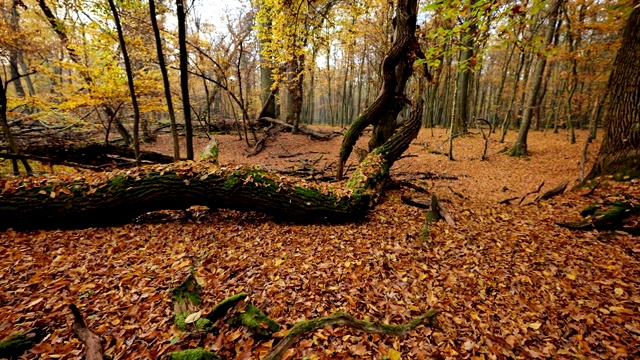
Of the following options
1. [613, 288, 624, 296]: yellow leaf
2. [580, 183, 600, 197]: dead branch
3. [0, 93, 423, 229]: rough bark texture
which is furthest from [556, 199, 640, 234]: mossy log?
[0, 93, 423, 229]: rough bark texture

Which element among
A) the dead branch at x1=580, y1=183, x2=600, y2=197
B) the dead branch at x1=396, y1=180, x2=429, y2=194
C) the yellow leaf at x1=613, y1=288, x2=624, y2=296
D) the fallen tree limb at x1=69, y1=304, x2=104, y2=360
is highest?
the dead branch at x1=580, y1=183, x2=600, y2=197

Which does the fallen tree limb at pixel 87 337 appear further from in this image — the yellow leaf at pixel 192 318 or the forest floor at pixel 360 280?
the yellow leaf at pixel 192 318

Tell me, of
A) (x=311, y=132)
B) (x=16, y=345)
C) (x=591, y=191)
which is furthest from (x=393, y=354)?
(x=311, y=132)

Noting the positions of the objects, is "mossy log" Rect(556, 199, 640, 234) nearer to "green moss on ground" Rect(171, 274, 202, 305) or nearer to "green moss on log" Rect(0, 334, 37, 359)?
"green moss on ground" Rect(171, 274, 202, 305)

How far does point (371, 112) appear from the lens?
20.6 feet

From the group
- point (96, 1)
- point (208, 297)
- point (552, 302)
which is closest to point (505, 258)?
point (552, 302)

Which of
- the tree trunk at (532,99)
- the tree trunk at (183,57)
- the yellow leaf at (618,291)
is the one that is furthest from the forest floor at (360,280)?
the tree trunk at (532,99)

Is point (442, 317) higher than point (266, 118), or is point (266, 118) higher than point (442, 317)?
point (266, 118)

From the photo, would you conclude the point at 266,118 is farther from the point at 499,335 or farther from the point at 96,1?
the point at 499,335

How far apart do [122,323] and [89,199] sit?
277 cm

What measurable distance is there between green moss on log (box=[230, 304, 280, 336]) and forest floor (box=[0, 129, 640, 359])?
0.30 feet

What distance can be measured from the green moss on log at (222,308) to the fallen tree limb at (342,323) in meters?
0.79

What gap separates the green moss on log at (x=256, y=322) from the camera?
2.47 meters

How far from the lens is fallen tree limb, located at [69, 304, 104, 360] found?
87.1 inches
